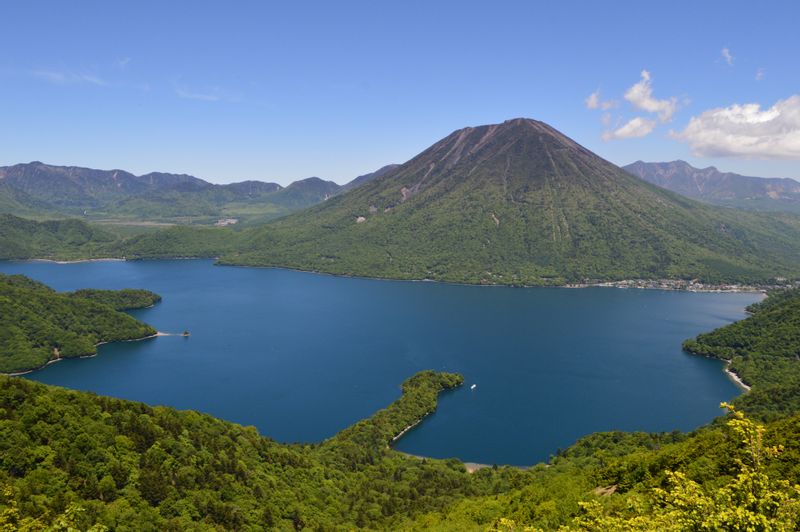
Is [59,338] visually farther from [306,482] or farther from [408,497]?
[408,497]

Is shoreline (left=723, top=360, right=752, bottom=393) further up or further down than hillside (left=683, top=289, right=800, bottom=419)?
further down

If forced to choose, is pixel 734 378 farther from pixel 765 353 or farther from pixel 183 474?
pixel 183 474

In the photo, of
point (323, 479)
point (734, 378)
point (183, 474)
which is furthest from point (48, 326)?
point (734, 378)

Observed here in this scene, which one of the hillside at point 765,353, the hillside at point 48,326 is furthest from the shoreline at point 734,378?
the hillside at point 48,326

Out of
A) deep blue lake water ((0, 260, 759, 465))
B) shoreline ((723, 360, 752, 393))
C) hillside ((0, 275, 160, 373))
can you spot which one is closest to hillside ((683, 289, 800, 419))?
shoreline ((723, 360, 752, 393))

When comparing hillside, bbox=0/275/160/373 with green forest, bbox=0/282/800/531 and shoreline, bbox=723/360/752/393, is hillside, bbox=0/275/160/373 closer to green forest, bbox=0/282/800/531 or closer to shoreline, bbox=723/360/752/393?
green forest, bbox=0/282/800/531

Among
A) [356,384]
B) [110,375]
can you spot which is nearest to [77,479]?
[356,384]
